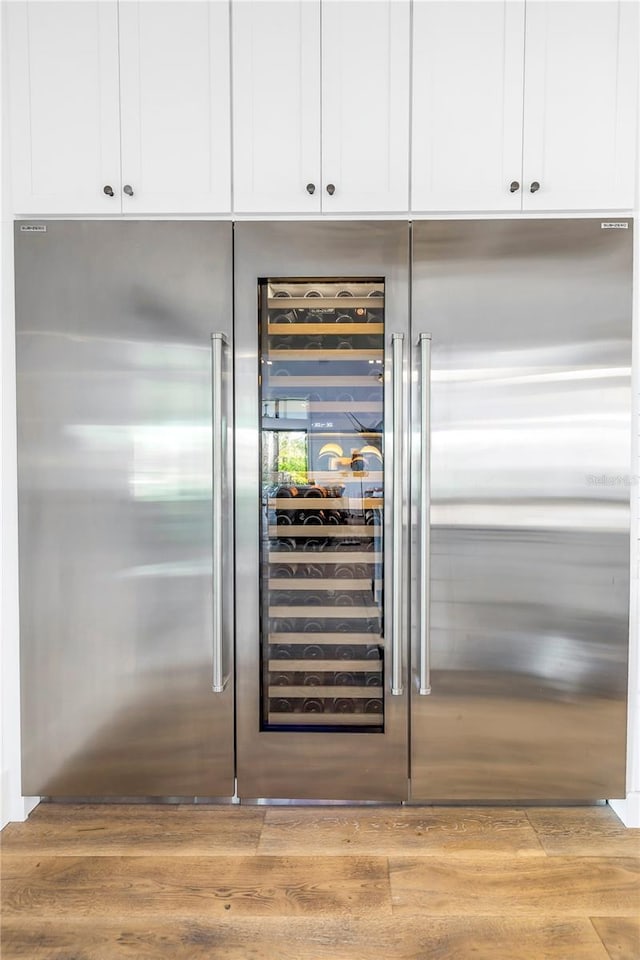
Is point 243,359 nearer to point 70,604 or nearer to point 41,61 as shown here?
point 70,604

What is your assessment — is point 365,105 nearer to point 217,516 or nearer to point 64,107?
point 64,107

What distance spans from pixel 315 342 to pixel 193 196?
0.60m

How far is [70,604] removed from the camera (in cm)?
173

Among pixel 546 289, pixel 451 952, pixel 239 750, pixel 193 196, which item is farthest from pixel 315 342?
pixel 451 952

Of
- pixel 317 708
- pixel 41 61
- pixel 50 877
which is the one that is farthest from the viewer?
pixel 317 708

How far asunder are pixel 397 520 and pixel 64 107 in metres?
1.69

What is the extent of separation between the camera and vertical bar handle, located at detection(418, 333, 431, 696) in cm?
163

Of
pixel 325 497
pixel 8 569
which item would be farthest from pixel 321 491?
pixel 8 569

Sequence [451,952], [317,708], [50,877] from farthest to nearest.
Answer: [317,708] < [50,877] < [451,952]

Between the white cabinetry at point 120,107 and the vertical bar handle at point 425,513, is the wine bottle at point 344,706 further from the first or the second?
the white cabinetry at point 120,107

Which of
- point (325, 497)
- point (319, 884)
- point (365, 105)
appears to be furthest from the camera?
point (325, 497)

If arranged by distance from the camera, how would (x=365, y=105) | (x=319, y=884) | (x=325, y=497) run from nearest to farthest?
(x=319, y=884) < (x=365, y=105) < (x=325, y=497)

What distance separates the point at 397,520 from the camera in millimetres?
1655

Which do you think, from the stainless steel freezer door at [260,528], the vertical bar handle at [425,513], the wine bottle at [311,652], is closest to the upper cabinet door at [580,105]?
the stainless steel freezer door at [260,528]
